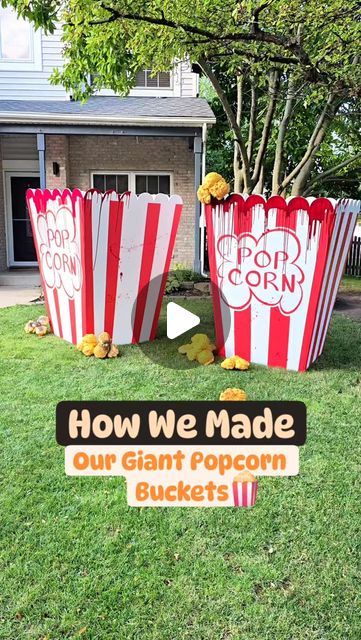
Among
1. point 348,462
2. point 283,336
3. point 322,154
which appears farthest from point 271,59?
point 322,154

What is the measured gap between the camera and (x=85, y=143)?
36.6 ft

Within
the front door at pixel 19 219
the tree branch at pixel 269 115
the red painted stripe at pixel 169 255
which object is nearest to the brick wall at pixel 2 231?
the front door at pixel 19 219

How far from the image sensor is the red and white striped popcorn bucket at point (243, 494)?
249 centimetres

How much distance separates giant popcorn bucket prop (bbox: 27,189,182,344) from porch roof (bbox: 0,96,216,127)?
15.8 feet

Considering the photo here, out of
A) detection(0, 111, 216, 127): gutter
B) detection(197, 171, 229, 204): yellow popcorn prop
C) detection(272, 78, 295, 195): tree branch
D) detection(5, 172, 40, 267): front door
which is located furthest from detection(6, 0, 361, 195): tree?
detection(5, 172, 40, 267): front door

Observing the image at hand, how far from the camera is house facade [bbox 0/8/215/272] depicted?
10219 millimetres

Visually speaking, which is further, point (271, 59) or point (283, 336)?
point (271, 59)

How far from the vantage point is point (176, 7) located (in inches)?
171

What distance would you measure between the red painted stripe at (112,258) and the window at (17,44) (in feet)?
28.3

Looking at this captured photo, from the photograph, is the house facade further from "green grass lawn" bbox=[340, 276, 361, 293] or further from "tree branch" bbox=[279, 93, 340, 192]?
"green grass lawn" bbox=[340, 276, 361, 293]

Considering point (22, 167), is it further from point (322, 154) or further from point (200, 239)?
point (322, 154)

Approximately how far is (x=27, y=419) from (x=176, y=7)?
11.9ft

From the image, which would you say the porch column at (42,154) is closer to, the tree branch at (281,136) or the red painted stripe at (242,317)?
the tree branch at (281,136)

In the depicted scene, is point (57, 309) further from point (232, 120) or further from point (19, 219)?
point (19, 219)
